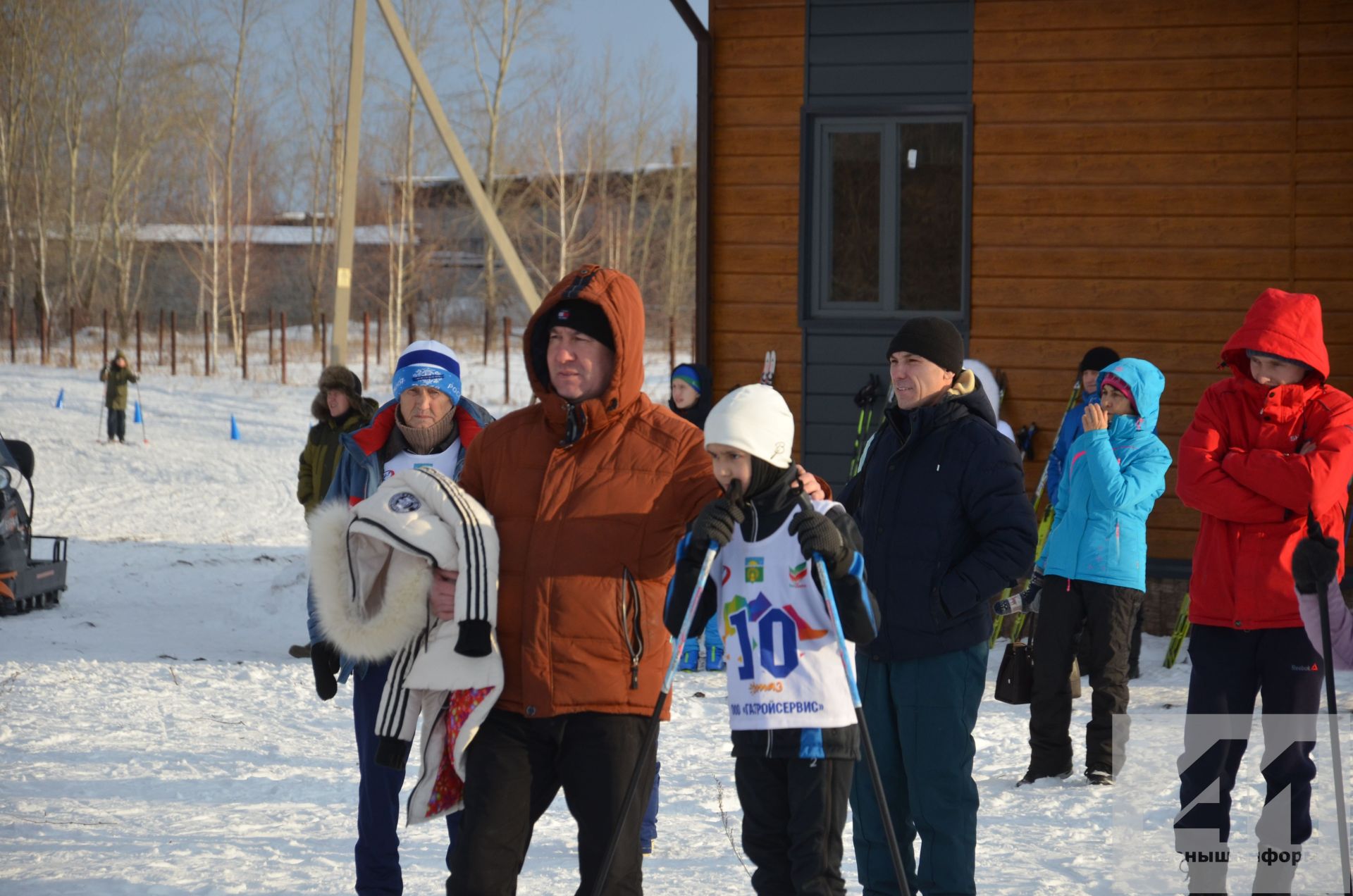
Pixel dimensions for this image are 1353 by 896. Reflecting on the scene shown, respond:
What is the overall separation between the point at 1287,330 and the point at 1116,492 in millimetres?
1595

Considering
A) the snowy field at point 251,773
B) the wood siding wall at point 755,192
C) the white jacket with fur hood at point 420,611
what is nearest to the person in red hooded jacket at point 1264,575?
the snowy field at point 251,773

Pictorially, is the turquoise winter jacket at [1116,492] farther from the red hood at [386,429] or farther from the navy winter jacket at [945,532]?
the red hood at [386,429]

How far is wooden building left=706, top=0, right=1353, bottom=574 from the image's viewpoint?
873 centimetres

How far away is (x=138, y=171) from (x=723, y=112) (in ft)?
109

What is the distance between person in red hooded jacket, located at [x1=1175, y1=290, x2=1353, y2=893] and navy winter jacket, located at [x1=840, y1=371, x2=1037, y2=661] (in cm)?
65

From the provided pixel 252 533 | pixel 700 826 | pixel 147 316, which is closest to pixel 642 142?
pixel 147 316

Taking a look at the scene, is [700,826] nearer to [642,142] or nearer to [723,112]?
[723,112]

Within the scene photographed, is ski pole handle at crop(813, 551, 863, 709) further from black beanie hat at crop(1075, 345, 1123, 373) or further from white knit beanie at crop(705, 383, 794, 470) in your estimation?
black beanie hat at crop(1075, 345, 1123, 373)

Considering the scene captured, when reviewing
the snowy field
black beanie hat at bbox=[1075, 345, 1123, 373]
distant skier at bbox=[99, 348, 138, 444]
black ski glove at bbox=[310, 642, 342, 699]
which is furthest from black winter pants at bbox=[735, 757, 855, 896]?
distant skier at bbox=[99, 348, 138, 444]

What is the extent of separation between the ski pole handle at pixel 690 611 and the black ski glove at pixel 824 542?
206 mm

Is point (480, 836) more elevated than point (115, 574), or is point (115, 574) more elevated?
point (480, 836)

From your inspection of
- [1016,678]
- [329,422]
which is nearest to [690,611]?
[1016,678]

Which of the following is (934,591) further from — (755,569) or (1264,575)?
(1264,575)

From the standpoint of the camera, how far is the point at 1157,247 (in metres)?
8.92
